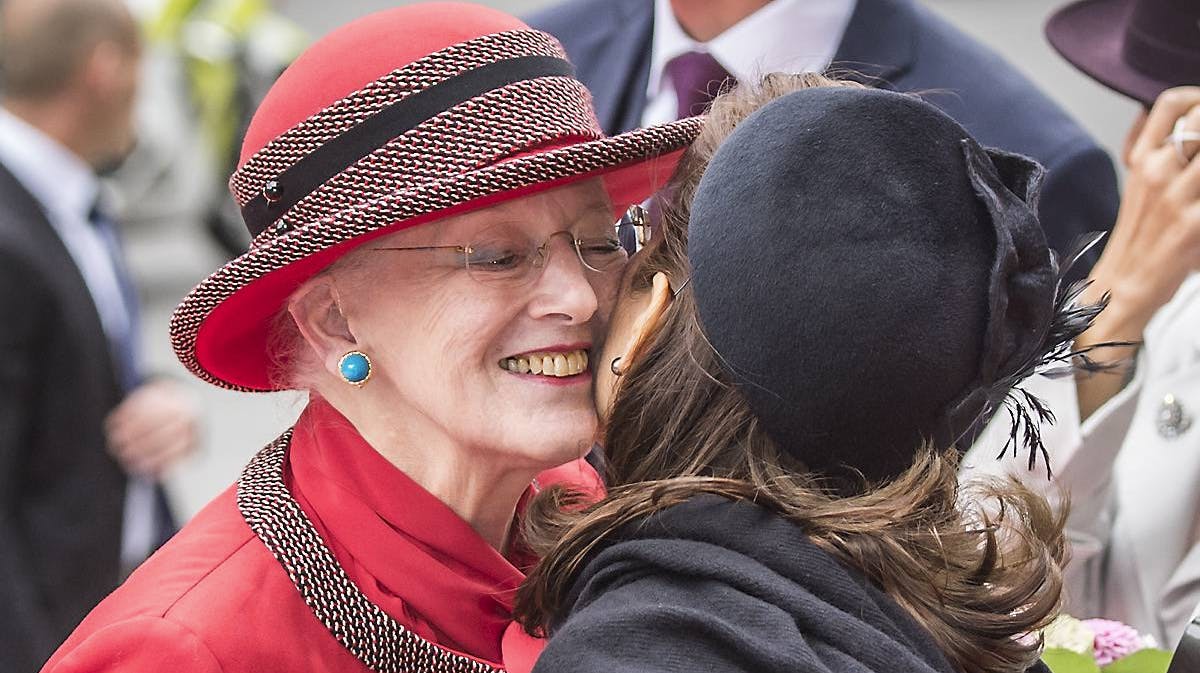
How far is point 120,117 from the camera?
14.0 ft

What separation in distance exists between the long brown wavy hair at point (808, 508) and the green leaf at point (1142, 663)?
0.47 m

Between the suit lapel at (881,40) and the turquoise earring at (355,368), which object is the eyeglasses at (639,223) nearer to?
the turquoise earring at (355,368)

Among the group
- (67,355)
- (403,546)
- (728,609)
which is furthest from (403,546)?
(67,355)

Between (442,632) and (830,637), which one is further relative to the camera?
(442,632)

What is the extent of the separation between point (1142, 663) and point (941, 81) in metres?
1.13

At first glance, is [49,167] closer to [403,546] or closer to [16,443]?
[16,443]

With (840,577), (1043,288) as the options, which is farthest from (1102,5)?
(840,577)

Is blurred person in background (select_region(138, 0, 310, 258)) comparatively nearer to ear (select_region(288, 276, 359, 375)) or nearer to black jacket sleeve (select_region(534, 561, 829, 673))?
ear (select_region(288, 276, 359, 375))

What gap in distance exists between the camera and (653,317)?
5.26 ft

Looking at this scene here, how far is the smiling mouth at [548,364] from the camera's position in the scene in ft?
6.27

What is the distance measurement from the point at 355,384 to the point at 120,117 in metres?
2.63

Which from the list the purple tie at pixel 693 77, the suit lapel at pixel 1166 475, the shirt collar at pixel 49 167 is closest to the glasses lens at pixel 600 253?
the purple tie at pixel 693 77

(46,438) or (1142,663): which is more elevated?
(1142,663)

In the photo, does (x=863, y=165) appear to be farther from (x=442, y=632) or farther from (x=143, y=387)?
(x=143, y=387)
